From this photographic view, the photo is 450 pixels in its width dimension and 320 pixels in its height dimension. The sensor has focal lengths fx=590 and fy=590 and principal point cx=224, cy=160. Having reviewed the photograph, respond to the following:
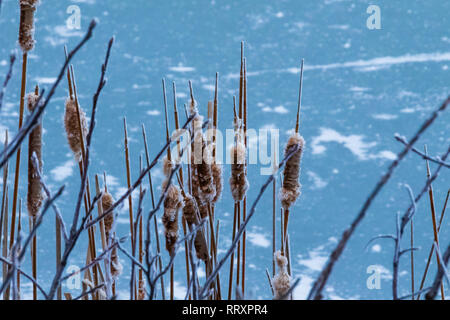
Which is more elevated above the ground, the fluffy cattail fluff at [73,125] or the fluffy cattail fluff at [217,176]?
the fluffy cattail fluff at [73,125]

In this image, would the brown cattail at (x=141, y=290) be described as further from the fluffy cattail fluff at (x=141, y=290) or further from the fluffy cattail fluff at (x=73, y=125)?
the fluffy cattail fluff at (x=73, y=125)

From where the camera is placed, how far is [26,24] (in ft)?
2.02

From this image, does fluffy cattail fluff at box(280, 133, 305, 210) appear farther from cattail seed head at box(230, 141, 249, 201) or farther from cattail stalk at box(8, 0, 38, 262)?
cattail stalk at box(8, 0, 38, 262)

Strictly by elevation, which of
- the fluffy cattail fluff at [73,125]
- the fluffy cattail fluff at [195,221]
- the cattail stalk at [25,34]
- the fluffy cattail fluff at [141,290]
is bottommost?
the fluffy cattail fluff at [141,290]

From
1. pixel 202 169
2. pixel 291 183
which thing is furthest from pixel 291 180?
pixel 202 169

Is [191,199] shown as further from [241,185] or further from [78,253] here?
[78,253]

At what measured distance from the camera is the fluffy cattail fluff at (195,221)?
0.61 metres

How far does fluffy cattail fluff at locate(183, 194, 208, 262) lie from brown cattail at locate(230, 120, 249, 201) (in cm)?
6

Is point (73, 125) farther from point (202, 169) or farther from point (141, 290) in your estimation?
point (141, 290)

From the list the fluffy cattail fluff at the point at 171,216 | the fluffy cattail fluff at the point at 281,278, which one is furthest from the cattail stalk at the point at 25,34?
the fluffy cattail fluff at the point at 281,278

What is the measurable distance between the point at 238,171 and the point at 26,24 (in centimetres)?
28

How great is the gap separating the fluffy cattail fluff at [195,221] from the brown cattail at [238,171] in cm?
6

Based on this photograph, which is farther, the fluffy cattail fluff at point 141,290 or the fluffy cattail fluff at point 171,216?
the fluffy cattail fluff at point 141,290
